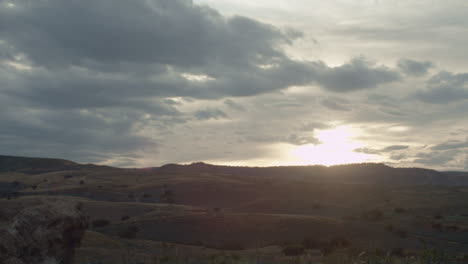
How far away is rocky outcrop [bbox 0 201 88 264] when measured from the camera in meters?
14.9

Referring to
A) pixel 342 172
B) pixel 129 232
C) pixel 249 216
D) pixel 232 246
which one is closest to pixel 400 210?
pixel 249 216

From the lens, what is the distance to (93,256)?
2447cm

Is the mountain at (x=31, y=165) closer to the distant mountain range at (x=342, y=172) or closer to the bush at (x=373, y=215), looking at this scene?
the distant mountain range at (x=342, y=172)

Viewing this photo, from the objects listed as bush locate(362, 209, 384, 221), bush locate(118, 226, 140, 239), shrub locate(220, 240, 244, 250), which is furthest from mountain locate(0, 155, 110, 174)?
shrub locate(220, 240, 244, 250)

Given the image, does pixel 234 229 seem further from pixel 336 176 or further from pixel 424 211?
pixel 336 176

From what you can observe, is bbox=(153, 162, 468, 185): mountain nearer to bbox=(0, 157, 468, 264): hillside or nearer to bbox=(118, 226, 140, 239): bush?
bbox=(0, 157, 468, 264): hillside

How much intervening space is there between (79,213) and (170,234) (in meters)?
27.1

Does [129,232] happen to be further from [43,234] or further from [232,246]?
[43,234]

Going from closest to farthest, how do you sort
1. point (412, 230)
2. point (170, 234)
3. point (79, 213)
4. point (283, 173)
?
point (79, 213), point (170, 234), point (412, 230), point (283, 173)

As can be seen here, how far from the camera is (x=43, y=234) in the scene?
1616 cm

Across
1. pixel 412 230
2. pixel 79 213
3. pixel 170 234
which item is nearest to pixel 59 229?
pixel 79 213

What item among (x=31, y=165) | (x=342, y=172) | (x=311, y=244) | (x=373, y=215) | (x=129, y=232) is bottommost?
(x=129, y=232)

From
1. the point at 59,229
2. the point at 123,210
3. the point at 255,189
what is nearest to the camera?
the point at 59,229

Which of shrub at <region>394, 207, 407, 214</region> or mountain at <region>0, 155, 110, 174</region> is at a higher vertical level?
mountain at <region>0, 155, 110, 174</region>
